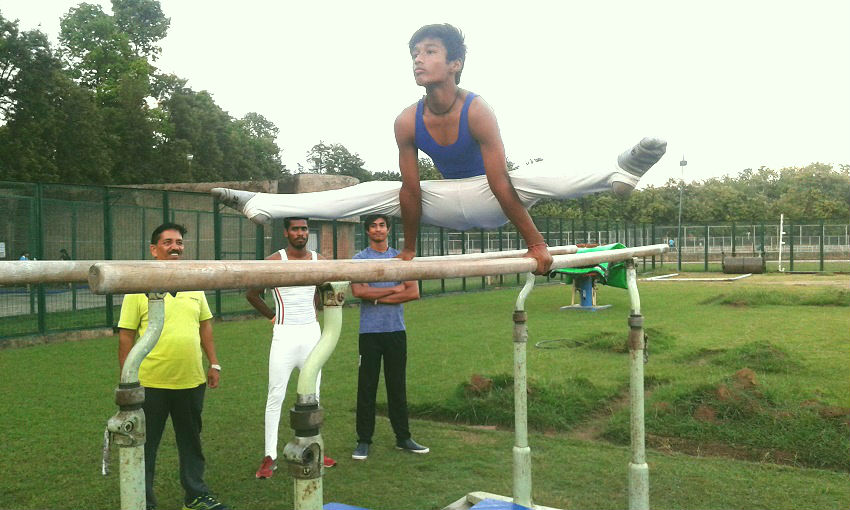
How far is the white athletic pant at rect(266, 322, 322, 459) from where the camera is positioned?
4586mm

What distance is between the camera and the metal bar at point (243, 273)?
4.62 ft

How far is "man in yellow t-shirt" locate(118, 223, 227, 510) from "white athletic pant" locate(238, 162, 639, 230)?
32.3 inches

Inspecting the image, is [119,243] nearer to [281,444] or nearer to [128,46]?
[281,444]

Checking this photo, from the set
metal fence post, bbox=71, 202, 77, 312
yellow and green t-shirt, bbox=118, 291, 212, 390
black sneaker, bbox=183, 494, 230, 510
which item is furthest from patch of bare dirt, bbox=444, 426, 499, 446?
metal fence post, bbox=71, 202, 77, 312

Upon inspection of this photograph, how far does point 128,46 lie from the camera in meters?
42.6

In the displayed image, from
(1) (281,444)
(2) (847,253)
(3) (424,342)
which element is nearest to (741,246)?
(2) (847,253)

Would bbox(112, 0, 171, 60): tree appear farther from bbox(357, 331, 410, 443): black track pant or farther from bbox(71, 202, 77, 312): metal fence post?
bbox(357, 331, 410, 443): black track pant

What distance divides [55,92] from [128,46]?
42.8ft

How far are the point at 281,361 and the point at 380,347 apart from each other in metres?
0.83

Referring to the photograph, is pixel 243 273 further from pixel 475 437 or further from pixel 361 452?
pixel 475 437

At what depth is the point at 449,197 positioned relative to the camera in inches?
134

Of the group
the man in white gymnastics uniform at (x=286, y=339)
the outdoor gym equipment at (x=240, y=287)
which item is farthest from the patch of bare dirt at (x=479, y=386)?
the outdoor gym equipment at (x=240, y=287)

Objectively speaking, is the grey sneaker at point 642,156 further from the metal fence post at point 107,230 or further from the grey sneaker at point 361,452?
the metal fence post at point 107,230

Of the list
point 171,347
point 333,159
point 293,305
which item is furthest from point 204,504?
point 333,159
